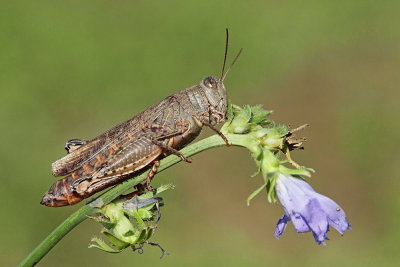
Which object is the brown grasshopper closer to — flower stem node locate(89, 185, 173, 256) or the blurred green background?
flower stem node locate(89, 185, 173, 256)

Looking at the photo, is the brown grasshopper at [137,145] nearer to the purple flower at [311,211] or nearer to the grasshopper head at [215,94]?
the grasshopper head at [215,94]

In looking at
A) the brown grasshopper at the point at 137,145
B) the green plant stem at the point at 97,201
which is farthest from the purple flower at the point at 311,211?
the brown grasshopper at the point at 137,145

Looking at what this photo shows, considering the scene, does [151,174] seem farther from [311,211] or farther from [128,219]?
[311,211]

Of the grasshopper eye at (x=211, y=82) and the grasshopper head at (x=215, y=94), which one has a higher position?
the grasshopper eye at (x=211, y=82)

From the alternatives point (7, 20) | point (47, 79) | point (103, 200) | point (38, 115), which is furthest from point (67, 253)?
point (103, 200)

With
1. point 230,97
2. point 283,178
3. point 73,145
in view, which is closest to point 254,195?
point 283,178

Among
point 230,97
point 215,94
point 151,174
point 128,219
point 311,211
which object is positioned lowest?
point 230,97
